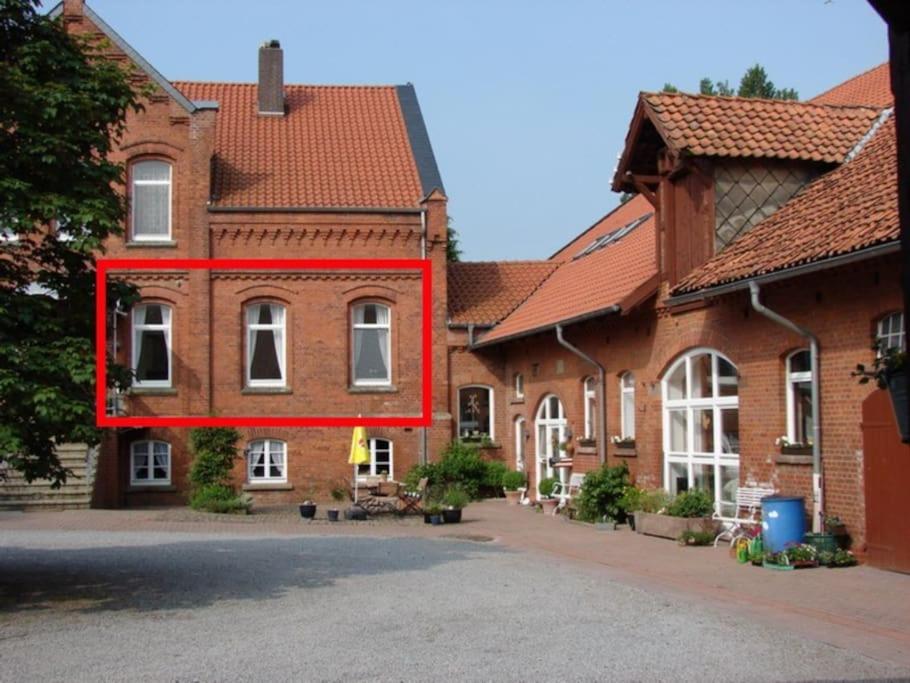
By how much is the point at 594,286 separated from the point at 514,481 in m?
6.17

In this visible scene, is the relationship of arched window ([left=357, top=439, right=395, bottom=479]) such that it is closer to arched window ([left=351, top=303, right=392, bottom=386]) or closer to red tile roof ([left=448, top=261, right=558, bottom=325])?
arched window ([left=351, top=303, right=392, bottom=386])

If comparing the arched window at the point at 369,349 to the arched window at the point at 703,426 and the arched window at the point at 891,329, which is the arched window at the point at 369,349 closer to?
the arched window at the point at 703,426

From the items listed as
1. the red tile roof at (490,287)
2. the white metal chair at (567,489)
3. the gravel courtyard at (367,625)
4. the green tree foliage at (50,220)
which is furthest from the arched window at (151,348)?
the green tree foliage at (50,220)

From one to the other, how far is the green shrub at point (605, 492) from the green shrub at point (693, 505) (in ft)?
8.60

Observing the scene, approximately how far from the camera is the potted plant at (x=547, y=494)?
83.3 feet

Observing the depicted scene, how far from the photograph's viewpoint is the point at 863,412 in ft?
49.4

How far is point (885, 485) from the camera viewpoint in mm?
14531

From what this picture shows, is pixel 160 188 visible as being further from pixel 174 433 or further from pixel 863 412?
pixel 863 412

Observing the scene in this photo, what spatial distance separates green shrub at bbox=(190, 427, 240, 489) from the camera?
1124 inches

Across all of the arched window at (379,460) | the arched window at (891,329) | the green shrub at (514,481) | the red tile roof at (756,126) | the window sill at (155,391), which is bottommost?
the green shrub at (514,481)

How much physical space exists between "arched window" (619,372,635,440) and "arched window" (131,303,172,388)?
1195 centimetres

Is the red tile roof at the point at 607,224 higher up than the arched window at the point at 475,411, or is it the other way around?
the red tile roof at the point at 607,224

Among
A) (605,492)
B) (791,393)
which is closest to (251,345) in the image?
(605,492)

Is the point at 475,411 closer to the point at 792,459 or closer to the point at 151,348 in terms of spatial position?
the point at 151,348
